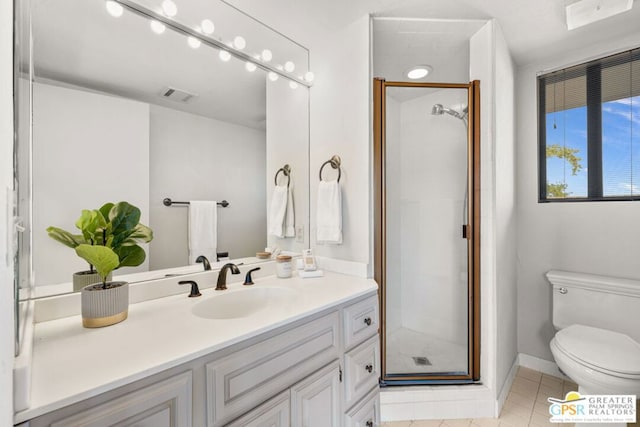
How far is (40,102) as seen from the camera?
3.05 ft

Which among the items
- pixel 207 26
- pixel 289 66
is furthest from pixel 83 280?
pixel 289 66

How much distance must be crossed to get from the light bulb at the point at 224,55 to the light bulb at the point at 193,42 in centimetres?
12

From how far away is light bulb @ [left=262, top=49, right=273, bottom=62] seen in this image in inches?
64.1

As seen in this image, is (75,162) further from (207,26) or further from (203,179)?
(207,26)

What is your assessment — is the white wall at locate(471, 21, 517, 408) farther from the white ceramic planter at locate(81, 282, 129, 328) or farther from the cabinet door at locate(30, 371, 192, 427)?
the white ceramic planter at locate(81, 282, 129, 328)

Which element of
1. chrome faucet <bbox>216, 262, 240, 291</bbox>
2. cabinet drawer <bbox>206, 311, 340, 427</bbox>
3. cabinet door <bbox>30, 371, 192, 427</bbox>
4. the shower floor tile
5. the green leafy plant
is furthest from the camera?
the shower floor tile

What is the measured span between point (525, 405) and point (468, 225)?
118 cm

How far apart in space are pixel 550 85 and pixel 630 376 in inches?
74.6

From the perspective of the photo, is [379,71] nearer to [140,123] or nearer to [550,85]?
[550,85]

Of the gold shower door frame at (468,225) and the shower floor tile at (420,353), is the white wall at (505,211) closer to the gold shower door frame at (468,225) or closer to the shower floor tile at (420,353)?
the gold shower door frame at (468,225)

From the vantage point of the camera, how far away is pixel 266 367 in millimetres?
889

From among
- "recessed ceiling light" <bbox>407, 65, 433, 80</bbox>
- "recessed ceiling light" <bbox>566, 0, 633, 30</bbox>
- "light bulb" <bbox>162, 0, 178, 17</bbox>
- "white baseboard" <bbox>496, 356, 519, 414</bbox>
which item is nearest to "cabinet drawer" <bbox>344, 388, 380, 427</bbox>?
"white baseboard" <bbox>496, 356, 519, 414</bbox>

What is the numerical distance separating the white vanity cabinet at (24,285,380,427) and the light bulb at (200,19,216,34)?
1.39 metres

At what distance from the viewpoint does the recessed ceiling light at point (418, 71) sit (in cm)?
198
